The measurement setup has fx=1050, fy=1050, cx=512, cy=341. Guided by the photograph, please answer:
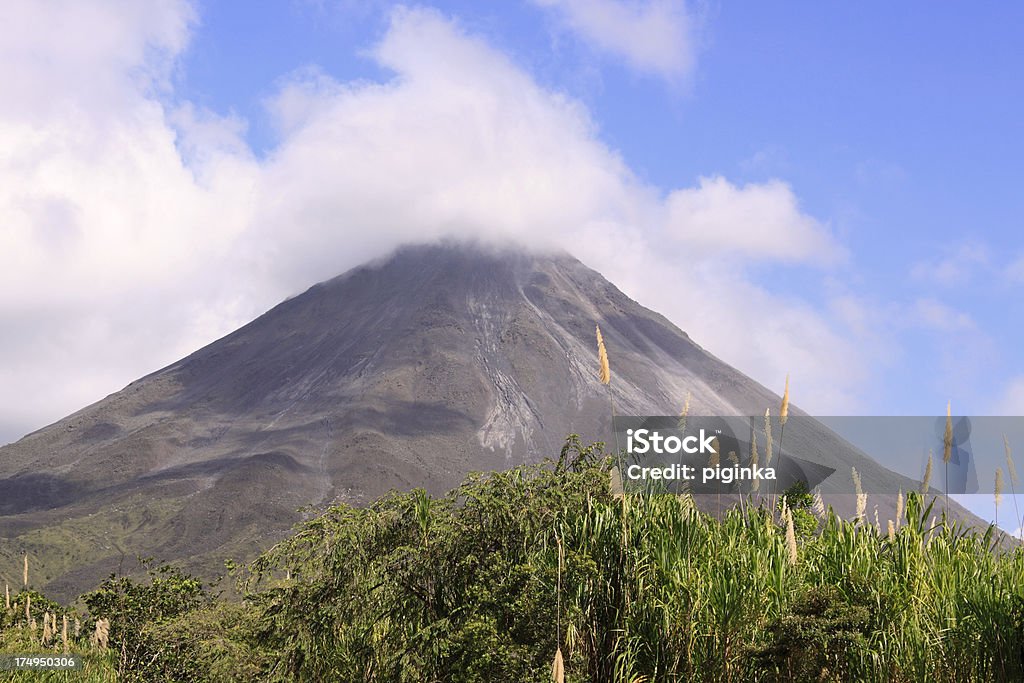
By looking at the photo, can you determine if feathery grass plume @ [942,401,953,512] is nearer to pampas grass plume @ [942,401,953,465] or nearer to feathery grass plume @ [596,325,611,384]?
pampas grass plume @ [942,401,953,465]

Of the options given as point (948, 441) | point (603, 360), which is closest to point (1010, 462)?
point (948, 441)

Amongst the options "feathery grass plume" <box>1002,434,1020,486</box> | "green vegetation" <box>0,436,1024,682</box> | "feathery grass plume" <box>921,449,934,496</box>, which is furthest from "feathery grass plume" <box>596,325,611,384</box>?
"feathery grass plume" <box>1002,434,1020,486</box>

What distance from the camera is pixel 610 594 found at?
15.9 m

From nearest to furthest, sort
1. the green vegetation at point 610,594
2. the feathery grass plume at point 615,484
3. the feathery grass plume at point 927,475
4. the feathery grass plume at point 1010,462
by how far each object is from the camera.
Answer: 1. the feathery grass plume at point 1010,462
2. the green vegetation at point 610,594
3. the feathery grass plume at point 927,475
4. the feathery grass plume at point 615,484

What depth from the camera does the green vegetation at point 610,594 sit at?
1396 cm

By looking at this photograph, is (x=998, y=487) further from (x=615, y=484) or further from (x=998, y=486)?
(x=615, y=484)

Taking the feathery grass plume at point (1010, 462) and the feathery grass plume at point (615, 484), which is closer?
the feathery grass plume at point (1010, 462)

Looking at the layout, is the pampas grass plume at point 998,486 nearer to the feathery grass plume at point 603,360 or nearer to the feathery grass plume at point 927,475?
the feathery grass plume at point 927,475

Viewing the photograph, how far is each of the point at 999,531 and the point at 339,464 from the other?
180710mm

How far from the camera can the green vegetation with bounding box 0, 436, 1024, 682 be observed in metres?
Answer: 14.0

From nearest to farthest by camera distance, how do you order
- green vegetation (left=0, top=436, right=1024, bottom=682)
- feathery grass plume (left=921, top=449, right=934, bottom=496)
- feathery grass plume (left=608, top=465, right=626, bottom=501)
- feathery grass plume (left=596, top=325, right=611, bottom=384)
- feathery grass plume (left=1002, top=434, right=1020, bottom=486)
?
feathery grass plume (left=596, top=325, right=611, bottom=384), feathery grass plume (left=1002, top=434, right=1020, bottom=486), green vegetation (left=0, top=436, right=1024, bottom=682), feathery grass plume (left=921, top=449, right=934, bottom=496), feathery grass plume (left=608, top=465, right=626, bottom=501)

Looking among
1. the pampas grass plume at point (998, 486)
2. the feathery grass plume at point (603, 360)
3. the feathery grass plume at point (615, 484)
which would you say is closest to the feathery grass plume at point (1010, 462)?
the pampas grass plume at point (998, 486)

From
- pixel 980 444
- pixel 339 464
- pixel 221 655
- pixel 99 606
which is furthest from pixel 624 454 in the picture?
pixel 339 464

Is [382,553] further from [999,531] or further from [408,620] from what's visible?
[999,531]
